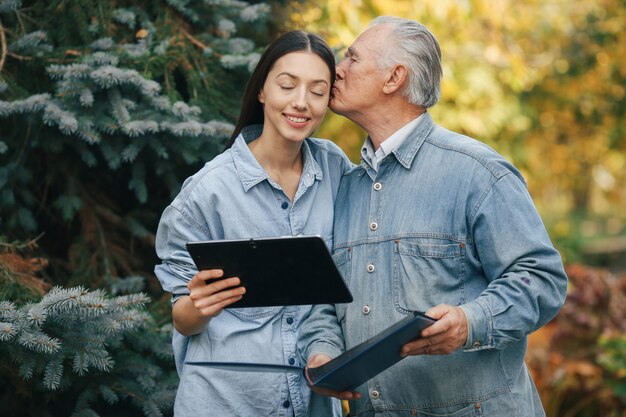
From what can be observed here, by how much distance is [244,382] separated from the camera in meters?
2.69

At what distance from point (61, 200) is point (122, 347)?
2.92 ft

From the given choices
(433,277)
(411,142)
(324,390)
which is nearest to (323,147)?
(411,142)

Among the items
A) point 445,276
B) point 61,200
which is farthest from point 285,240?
point 61,200

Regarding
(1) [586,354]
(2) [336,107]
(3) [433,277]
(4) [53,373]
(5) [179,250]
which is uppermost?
(2) [336,107]

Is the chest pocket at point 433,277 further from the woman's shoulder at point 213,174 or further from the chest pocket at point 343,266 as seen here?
the woman's shoulder at point 213,174

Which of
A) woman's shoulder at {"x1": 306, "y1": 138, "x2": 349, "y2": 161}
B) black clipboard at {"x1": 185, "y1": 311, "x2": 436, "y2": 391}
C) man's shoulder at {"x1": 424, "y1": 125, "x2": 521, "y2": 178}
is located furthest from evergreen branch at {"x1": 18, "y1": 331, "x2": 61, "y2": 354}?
man's shoulder at {"x1": 424, "y1": 125, "x2": 521, "y2": 178}

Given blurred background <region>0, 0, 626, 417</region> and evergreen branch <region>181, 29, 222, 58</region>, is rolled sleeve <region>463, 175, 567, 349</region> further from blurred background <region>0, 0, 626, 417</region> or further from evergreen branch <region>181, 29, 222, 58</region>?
evergreen branch <region>181, 29, 222, 58</region>

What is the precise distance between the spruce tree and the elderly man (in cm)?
92

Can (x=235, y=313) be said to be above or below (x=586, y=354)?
above

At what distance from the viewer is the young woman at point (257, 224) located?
2.67m

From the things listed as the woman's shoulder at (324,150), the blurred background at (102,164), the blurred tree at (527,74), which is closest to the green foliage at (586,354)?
the blurred background at (102,164)

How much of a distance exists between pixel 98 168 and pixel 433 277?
2161 millimetres

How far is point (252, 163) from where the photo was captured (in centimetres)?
277

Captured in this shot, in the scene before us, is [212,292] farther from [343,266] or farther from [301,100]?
[301,100]
